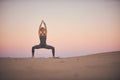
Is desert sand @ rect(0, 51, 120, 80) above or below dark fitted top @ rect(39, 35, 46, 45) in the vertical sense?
below

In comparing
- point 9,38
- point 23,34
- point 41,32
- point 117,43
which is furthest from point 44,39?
point 117,43

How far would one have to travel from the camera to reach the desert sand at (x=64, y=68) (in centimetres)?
257

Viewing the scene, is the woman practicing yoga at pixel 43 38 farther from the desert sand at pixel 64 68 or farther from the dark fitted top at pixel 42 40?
the desert sand at pixel 64 68

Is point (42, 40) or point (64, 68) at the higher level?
point (42, 40)

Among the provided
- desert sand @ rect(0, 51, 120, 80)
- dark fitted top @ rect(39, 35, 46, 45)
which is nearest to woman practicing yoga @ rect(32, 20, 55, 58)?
dark fitted top @ rect(39, 35, 46, 45)

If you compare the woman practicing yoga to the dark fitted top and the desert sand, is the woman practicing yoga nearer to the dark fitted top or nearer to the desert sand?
the dark fitted top

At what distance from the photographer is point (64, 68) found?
2.71m

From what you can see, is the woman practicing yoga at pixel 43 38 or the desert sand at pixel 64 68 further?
the woman practicing yoga at pixel 43 38

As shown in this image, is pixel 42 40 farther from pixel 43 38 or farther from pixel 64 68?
pixel 64 68

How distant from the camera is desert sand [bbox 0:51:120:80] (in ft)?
8.45

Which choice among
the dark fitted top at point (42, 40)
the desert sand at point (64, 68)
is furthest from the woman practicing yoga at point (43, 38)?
the desert sand at point (64, 68)

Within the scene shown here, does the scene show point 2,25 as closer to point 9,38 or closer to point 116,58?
point 9,38

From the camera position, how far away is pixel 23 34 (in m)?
2.88

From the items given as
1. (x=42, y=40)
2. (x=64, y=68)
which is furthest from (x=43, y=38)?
(x=64, y=68)
